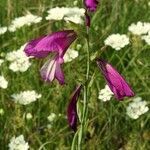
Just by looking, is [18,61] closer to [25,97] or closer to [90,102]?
[25,97]

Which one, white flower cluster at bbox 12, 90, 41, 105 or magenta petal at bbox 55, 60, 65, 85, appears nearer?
magenta petal at bbox 55, 60, 65, 85

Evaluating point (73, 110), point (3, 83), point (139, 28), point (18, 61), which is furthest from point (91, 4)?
point (139, 28)

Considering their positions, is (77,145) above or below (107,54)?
above

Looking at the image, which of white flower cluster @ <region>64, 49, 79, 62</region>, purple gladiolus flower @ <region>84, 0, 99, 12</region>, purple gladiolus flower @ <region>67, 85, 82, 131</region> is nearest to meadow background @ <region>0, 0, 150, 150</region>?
white flower cluster @ <region>64, 49, 79, 62</region>

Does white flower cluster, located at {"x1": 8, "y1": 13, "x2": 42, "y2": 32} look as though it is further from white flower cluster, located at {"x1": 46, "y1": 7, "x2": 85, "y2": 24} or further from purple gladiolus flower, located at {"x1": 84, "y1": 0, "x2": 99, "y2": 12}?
purple gladiolus flower, located at {"x1": 84, "y1": 0, "x2": 99, "y2": 12}

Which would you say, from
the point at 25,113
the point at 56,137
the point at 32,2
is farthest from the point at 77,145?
the point at 32,2

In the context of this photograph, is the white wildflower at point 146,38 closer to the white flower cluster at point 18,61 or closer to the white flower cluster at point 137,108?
the white flower cluster at point 137,108

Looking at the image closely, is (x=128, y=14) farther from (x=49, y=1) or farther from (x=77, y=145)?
(x=77, y=145)
